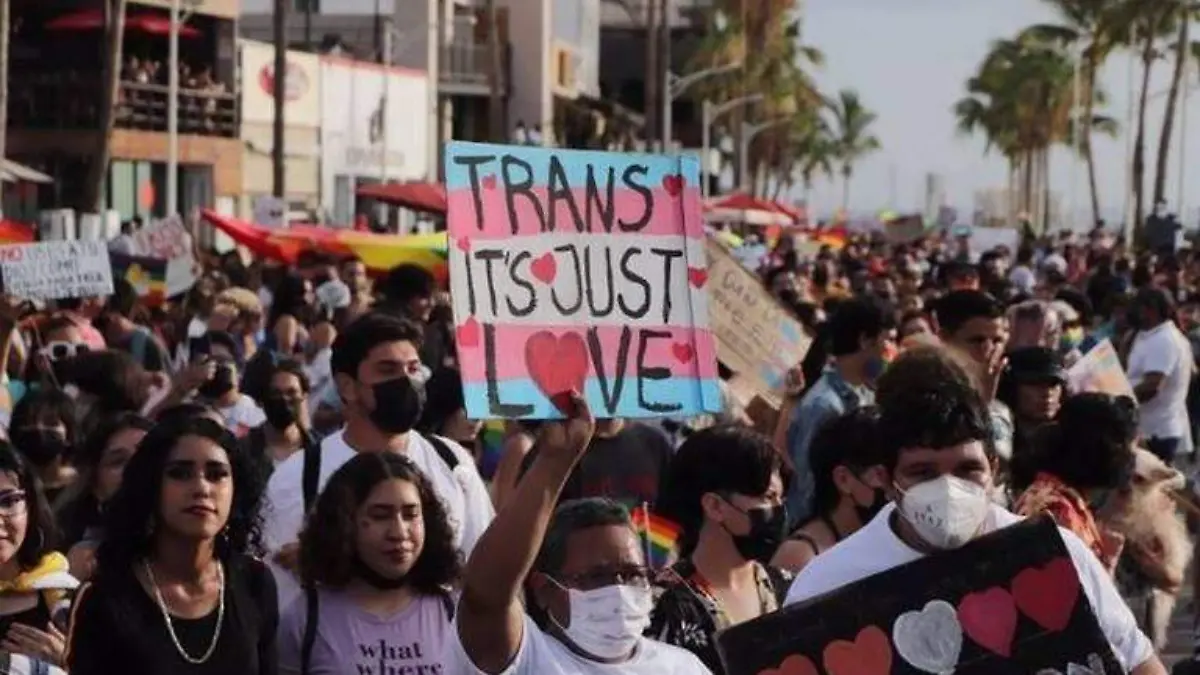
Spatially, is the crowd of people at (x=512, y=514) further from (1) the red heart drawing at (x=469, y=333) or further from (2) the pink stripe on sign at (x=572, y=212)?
(2) the pink stripe on sign at (x=572, y=212)

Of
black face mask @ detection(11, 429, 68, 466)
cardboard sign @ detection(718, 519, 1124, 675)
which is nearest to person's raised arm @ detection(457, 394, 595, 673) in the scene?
cardboard sign @ detection(718, 519, 1124, 675)

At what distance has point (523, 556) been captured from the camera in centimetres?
522

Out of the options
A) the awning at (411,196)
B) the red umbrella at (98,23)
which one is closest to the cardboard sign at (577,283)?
the awning at (411,196)

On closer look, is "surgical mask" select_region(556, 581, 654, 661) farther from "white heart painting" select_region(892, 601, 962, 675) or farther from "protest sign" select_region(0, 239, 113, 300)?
"protest sign" select_region(0, 239, 113, 300)

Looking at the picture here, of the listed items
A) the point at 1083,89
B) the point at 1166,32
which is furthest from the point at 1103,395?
the point at 1083,89

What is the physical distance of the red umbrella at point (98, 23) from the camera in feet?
162

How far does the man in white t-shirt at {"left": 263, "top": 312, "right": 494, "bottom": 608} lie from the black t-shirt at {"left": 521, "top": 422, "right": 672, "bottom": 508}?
1592mm

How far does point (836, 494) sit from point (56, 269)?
346 inches

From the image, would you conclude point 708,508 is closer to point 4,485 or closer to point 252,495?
point 252,495

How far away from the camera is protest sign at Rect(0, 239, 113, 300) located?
50.3ft

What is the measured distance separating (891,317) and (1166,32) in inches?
2915

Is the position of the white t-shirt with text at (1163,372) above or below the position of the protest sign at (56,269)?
below

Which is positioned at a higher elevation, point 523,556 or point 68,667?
point 523,556

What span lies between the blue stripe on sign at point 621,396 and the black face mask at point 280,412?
4.48 metres
